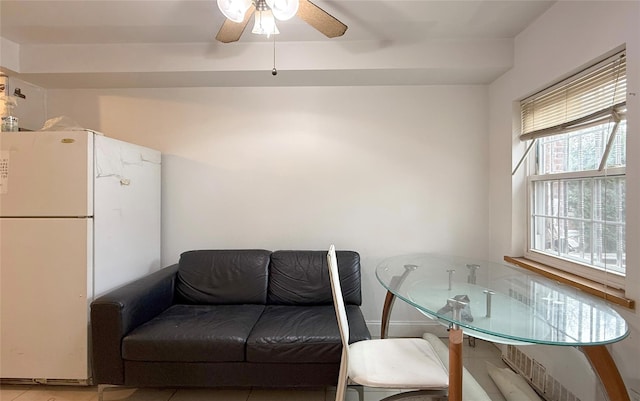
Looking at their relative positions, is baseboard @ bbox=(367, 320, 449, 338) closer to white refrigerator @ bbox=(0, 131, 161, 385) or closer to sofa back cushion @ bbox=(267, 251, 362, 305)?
sofa back cushion @ bbox=(267, 251, 362, 305)

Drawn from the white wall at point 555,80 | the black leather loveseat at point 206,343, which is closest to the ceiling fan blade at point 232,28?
the black leather loveseat at point 206,343

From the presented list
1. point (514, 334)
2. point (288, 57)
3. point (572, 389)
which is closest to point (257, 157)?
point (288, 57)

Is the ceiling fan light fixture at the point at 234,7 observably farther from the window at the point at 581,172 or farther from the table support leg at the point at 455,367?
the window at the point at 581,172

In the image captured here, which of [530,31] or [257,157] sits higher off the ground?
[530,31]

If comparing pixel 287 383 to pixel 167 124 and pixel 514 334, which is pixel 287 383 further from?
pixel 167 124

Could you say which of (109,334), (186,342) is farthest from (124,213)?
(186,342)

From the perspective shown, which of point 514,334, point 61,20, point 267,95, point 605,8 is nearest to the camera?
point 514,334

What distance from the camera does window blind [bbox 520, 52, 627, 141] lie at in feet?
5.24

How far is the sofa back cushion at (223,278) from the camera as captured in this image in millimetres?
2455

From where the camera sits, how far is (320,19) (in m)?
1.66

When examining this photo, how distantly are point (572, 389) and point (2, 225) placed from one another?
3.64m

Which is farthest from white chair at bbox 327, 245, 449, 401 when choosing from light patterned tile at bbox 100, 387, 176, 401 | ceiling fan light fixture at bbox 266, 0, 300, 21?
light patterned tile at bbox 100, 387, 176, 401

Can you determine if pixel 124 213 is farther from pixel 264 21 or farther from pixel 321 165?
pixel 264 21

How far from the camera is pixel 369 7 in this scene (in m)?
2.03
